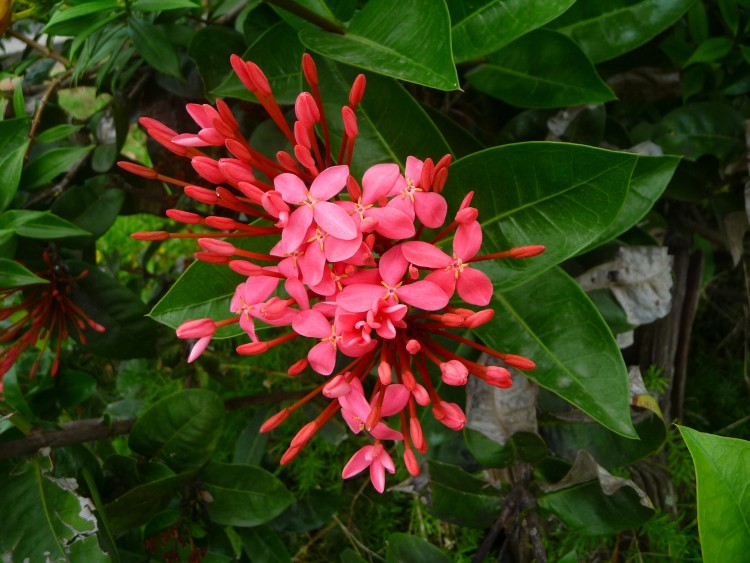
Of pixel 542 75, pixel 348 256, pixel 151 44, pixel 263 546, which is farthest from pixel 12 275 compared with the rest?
pixel 542 75

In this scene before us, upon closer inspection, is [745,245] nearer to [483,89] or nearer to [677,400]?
[677,400]

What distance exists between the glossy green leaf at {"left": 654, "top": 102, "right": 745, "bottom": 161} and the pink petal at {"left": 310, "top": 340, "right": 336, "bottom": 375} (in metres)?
0.63

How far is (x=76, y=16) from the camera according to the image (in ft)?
2.41

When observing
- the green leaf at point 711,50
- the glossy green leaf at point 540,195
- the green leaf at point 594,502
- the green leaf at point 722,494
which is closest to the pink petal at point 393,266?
the glossy green leaf at point 540,195

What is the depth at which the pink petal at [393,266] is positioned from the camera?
555 millimetres

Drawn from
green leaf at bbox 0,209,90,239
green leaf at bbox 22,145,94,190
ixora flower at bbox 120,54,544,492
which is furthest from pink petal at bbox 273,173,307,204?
green leaf at bbox 22,145,94,190

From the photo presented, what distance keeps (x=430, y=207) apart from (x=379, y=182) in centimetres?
4

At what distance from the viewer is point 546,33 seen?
0.81 meters

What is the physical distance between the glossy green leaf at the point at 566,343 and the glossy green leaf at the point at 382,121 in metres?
0.17

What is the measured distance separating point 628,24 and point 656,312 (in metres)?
0.34

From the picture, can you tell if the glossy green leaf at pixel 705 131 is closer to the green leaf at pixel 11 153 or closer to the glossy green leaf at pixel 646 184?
the glossy green leaf at pixel 646 184

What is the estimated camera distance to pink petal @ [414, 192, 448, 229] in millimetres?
560

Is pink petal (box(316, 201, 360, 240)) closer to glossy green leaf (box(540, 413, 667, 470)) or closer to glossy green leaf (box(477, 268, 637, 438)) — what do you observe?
glossy green leaf (box(477, 268, 637, 438))

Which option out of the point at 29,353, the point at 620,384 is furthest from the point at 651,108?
the point at 29,353
